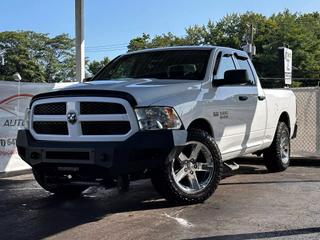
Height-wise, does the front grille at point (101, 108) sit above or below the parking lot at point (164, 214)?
above

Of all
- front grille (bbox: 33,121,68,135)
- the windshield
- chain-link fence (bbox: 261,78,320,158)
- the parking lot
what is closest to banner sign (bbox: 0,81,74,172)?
the parking lot

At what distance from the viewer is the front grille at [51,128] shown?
676cm

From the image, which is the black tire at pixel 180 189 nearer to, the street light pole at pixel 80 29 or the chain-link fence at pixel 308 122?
the chain-link fence at pixel 308 122

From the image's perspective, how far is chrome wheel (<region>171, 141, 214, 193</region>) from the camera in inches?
272

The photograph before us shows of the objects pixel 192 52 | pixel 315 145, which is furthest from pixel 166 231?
pixel 315 145

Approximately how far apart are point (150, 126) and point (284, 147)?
176 inches

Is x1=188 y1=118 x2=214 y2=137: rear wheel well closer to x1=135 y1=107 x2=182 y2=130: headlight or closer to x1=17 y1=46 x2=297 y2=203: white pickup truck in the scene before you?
x1=17 y1=46 x2=297 y2=203: white pickup truck

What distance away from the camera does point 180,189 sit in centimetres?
679

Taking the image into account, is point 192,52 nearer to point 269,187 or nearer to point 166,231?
point 269,187

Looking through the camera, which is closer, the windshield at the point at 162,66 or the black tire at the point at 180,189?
the black tire at the point at 180,189

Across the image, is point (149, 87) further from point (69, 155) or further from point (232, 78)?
point (232, 78)

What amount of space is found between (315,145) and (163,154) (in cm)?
650

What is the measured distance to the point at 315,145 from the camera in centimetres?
1205

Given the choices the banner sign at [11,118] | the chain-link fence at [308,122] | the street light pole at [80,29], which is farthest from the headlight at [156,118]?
the street light pole at [80,29]
